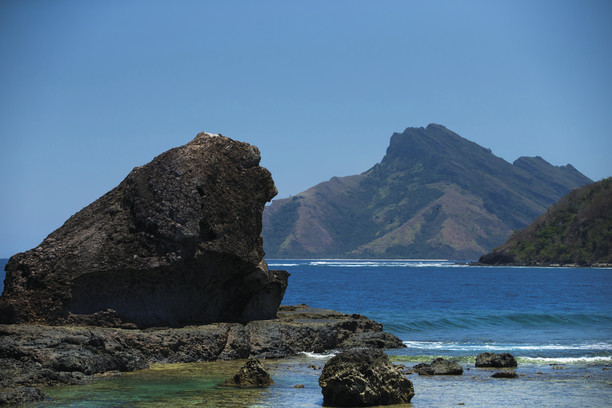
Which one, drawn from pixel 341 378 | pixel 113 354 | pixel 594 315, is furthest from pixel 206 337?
pixel 594 315

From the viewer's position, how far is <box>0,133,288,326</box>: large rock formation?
21.1 m

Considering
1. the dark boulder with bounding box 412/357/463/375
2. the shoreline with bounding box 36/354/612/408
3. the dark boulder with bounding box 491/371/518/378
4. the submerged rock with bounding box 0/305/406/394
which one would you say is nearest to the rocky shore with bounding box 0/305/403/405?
the submerged rock with bounding box 0/305/406/394

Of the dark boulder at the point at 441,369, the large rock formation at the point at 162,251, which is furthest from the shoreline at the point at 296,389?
the large rock formation at the point at 162,251

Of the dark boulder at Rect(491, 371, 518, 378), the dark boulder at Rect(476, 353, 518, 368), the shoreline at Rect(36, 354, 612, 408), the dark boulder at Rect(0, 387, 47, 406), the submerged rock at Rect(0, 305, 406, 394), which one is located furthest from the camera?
the dark boulder at Rect(476, 353, 518, 368)

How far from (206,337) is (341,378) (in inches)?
285

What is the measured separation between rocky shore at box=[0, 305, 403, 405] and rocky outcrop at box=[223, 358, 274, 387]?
3307 millimetres

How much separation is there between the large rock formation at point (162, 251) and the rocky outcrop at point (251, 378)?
5.08 m

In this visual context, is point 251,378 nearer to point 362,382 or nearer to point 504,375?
point 362,382

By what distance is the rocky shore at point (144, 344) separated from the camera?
17391 millimetres

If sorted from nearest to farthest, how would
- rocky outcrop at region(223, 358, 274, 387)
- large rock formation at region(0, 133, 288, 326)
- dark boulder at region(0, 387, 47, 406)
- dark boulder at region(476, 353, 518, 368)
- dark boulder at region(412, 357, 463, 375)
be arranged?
1. dark boulder at region(0, 387, 47, 406)
2. rocky outcrop at region(223, 358, 274, 387)
3. dark boulder at region(412, 357, 463, 375)
4. large rock formation at region(0, 133, 288, 326)
5. dark boulder at region(476, 353, 518, 368)

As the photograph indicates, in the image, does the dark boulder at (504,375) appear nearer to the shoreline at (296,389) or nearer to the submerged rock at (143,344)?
the shoreline at (296,389)

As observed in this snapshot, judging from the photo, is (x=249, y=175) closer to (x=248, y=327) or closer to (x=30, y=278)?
(x=248, y=327)

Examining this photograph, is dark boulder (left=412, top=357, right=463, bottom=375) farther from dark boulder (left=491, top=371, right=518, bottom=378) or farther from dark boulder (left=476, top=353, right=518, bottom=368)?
dark boulder (left=476, top=353, right=518, bottom=368)

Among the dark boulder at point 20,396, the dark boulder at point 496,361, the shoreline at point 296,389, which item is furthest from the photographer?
the dark boulder at point 496,361
